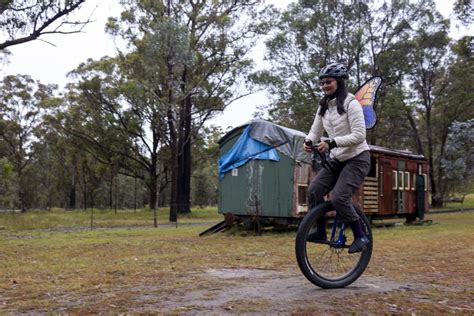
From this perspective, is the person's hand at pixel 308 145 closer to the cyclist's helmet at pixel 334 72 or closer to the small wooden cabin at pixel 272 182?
the cyclist's helmet at pixel 334 72

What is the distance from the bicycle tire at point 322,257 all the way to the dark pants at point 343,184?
116mm

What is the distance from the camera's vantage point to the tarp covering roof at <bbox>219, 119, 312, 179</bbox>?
456 inches

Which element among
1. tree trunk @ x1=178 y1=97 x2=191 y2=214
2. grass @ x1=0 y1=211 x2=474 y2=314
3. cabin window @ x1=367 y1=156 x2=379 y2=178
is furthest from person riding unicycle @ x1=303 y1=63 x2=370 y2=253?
tree trunk @ x1=178 y1=97 x2=191 y2=214

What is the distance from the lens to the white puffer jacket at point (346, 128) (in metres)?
3.97

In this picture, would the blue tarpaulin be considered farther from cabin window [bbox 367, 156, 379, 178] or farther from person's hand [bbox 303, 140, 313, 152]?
person's hand [bbox 303, 140, 313, 152]

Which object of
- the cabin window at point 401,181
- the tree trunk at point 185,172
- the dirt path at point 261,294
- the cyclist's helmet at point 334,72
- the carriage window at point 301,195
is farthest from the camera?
the tree trunk at point 185,172

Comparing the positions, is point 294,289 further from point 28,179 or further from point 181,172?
point 28,179

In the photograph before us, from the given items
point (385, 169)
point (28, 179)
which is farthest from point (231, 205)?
point (28, 179)

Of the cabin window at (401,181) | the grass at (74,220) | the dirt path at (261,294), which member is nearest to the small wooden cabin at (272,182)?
the cabin window at (401,181)

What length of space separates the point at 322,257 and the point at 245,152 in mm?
8111

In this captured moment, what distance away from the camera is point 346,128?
4.13 m

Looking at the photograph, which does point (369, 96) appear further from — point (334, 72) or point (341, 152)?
point (341, 152)

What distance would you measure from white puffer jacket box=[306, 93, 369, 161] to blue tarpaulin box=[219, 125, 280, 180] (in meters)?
7.42

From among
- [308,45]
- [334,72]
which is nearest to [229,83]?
[308,45]
